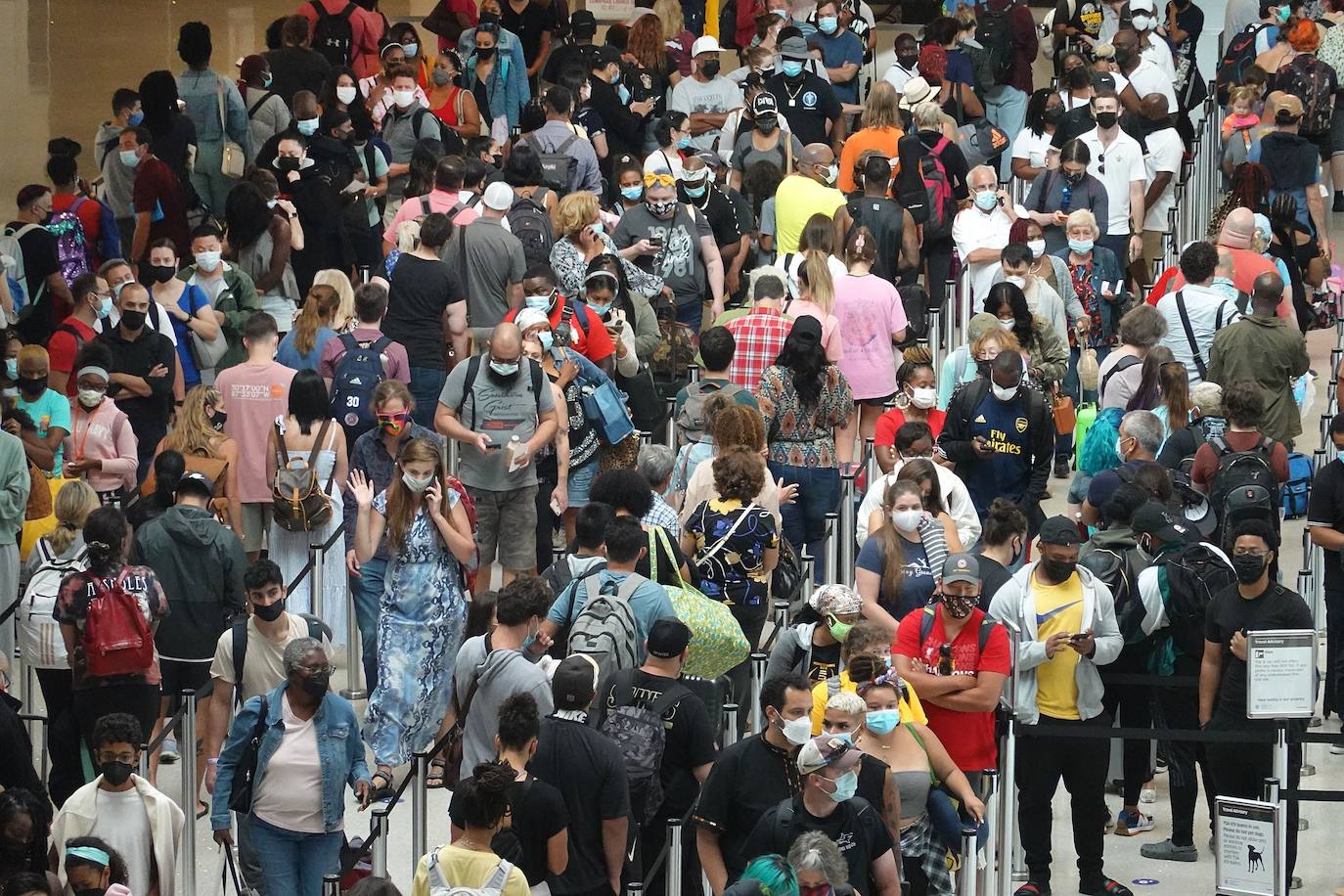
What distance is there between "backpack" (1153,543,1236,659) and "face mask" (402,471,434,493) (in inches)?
130

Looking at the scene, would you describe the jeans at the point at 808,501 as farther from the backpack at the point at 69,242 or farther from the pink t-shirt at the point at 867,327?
the backpack at the point at 69,242

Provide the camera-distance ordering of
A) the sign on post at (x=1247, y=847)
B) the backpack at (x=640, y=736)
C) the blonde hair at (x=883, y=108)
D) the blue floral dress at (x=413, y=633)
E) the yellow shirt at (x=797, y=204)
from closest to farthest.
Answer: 1. the backpack at (x=640, y=736)
2. the sign on post at (x=1247, y=847)
3. the blue floral dress at (x=413, y=633)
4. the yellow shirt at (x=797, y=204)
5. the blonde hair at (x=883, y=108)

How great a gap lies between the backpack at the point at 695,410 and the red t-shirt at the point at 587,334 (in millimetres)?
945

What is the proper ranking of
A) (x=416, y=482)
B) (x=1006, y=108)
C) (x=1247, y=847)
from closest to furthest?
(x=1247, y=847), (x=416, y=482), (x=1006, y=108)

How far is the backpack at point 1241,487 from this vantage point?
34.2 feet

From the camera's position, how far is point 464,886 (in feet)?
23.4

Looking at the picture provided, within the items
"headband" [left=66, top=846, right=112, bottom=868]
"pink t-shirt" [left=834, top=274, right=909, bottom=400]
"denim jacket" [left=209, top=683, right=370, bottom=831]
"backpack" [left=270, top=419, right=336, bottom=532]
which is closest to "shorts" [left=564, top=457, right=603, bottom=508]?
"backpack" [left=270, top=419, right=336, bottom=532]

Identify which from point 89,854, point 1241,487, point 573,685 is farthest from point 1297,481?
point 89,854

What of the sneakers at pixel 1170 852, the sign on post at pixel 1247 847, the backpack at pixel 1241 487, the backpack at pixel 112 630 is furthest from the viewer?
the backpack at pixel 1241 487

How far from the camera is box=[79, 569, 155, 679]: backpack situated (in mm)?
9570

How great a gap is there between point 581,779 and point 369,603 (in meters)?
3.09

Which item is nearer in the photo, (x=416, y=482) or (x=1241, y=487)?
(x=416, y=482)

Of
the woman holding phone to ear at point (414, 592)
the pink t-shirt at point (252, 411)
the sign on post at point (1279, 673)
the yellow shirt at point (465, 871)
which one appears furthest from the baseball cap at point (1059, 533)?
the pink t-shirt at point (252, 411)

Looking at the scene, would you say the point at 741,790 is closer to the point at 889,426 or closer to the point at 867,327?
the point at 889,426
